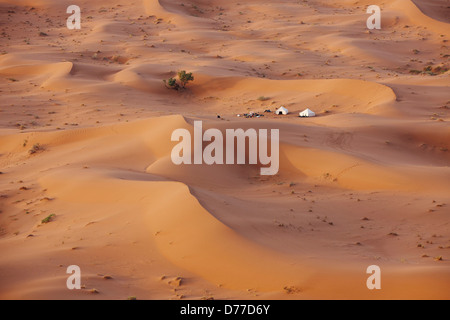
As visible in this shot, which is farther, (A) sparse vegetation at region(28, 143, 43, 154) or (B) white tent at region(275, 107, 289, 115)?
(B) white tent at region(275, 107, 289, 115)

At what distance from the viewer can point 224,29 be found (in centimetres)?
2419

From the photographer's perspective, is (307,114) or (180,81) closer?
(307,114)

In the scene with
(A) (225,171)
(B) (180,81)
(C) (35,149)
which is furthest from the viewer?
(B) (180,81)

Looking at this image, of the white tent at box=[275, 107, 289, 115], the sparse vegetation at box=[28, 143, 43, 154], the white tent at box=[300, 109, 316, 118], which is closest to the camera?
the sparse vegetation at box=[28, 143, 43, 154]

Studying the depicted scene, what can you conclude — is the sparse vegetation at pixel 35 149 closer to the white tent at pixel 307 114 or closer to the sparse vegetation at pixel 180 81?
the sparse vegetation at pixel 180 81

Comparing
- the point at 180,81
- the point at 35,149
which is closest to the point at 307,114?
the point at 180,81

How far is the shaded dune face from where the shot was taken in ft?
18.7

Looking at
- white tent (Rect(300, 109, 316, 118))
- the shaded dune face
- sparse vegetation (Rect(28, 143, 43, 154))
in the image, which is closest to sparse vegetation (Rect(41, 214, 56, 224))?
the shaded dune face

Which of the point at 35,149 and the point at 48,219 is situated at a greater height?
the point at 35,149

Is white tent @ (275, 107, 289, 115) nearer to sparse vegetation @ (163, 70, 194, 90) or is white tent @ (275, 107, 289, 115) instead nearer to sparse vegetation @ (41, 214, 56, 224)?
sparse vegetation @ (163, 70, 194, 90)

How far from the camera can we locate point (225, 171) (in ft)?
30.5

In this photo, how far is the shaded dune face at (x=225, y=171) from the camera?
18.7 feet

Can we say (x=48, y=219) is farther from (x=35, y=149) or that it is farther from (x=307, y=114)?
(x=307, y=114)
